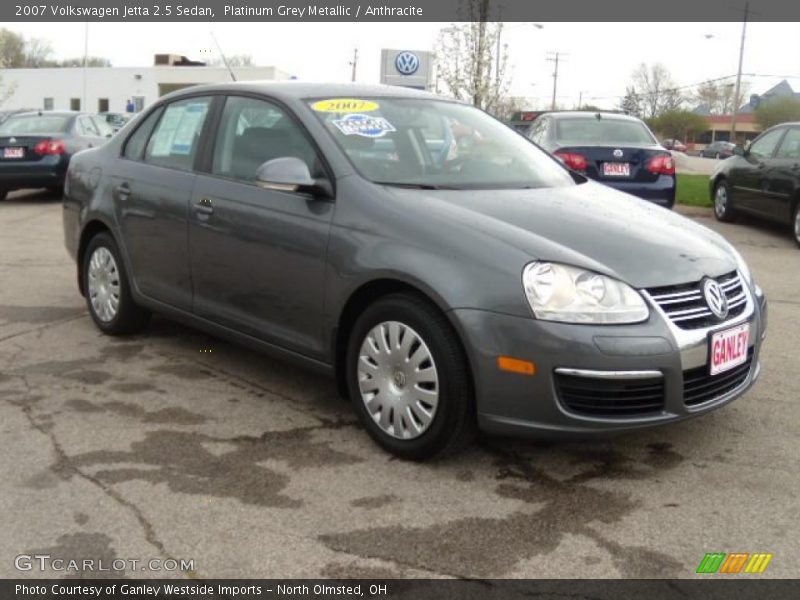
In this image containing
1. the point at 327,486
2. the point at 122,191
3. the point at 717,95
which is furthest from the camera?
the point at 717,95

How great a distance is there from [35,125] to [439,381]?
40.7ft

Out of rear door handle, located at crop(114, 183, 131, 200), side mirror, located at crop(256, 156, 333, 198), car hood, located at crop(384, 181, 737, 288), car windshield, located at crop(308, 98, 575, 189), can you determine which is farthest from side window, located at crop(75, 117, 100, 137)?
car hood, located at crop(384, 181, 737, 288)

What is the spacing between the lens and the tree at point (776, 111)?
68688 mm

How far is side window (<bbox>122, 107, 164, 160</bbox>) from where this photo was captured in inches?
212

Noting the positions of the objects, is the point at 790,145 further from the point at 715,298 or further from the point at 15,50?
the point at 15,50

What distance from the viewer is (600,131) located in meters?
10.8

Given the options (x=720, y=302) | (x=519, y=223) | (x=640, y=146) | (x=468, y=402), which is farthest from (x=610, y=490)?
(x=640, y=146)

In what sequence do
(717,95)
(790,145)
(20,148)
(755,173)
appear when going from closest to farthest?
(790,145)
(755,173)
(20,148)
(717,95)

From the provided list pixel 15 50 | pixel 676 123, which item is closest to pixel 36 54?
pixel 15 50

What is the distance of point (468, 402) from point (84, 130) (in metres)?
12.4

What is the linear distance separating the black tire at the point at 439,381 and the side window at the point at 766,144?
28.5 ft

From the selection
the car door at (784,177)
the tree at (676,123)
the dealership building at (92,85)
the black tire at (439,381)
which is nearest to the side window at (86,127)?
the car door at (784,177)

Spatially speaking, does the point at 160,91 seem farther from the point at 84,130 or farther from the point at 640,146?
the point at 640,146

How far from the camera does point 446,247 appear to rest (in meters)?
3.58
